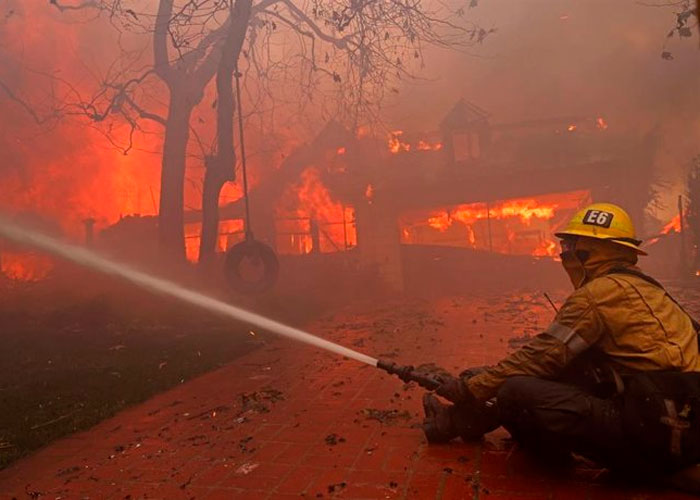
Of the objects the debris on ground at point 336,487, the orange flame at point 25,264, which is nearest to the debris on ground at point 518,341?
the debris on ground at point 336,487

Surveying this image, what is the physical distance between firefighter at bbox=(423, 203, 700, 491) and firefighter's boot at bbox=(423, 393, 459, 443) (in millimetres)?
437

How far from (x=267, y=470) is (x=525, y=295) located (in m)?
11.8

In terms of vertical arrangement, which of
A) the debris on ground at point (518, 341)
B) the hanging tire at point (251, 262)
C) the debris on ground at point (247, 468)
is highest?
the hanging tire at point (251, 262)

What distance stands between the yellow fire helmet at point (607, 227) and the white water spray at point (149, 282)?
1889 millimetres

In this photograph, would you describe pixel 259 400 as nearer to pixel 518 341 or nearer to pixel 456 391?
pixel 456 391

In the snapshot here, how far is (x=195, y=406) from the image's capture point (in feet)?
14.9

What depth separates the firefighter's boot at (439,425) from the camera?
10.1 feet

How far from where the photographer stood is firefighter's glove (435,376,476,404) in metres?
2.79

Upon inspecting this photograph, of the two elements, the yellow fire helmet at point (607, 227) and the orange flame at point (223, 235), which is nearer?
the yellow fire helmet at point (607, 227)

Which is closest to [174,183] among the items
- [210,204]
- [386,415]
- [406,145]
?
[210,204]

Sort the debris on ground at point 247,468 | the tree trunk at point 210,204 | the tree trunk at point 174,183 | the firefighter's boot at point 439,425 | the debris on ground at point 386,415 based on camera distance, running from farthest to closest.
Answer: the tree trunk at point 174,183
the tree trunk at point 210,204
the debris on ground at point 386,415
the firefighter's boot at point 439,425
the debris on ground at point 247,468

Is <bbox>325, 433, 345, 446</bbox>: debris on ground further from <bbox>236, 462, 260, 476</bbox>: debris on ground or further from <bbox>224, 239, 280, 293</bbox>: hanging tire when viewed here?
<bbox>224, 239, 280, 293</bbox>: hanging tire

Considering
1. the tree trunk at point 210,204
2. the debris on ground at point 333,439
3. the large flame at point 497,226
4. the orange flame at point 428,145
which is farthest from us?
the orange flame at point 428,145

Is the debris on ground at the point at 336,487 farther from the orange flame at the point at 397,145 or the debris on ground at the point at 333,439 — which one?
the orange flame at the point at 397,145
